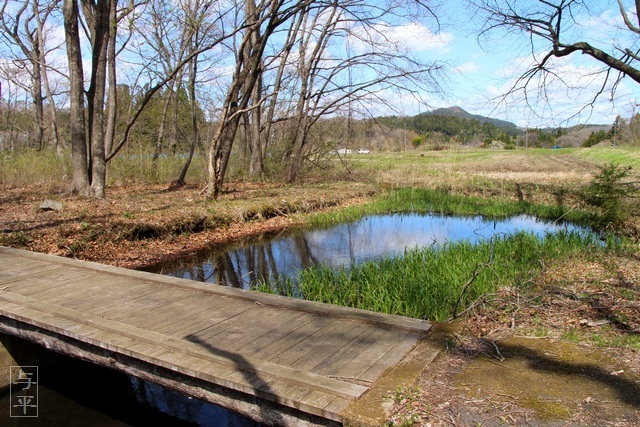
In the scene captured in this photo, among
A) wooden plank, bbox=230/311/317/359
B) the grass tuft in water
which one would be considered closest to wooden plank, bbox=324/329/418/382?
wooden plank, bbox=230/311/317/359

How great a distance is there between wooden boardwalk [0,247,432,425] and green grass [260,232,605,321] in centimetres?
115

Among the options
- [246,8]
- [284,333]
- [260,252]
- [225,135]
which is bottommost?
[260,252]

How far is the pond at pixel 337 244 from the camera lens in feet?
27.7

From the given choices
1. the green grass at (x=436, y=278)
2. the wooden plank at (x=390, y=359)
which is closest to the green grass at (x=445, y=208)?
the green grass at (x=436, y=278)

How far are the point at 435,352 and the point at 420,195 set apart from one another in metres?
13.9

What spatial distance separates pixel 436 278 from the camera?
5.90m

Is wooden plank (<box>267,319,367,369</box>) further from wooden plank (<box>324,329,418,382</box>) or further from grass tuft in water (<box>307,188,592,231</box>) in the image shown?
grass tuft in water (<box>307,188,592,231</box>)

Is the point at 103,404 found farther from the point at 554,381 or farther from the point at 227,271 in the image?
the point at 554,381

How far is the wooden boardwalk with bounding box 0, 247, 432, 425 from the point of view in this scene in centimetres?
285

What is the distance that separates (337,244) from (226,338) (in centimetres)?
733

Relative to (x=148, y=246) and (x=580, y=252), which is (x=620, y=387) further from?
(x=148, y=246)

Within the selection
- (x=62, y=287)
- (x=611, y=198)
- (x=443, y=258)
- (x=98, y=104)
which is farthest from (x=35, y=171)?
(x=611, y=198)

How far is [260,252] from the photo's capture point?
9.99 metres

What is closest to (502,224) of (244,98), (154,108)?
(244,98)
